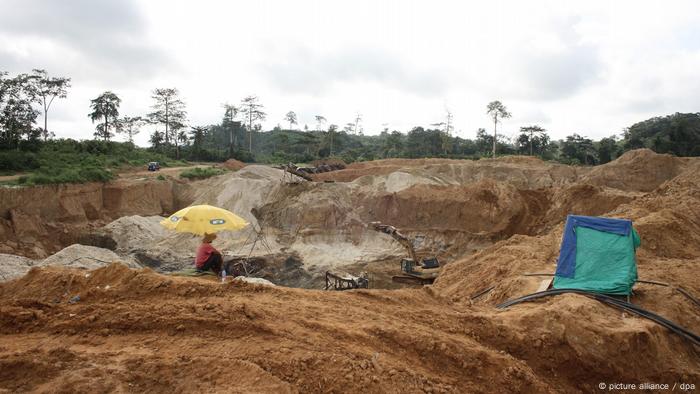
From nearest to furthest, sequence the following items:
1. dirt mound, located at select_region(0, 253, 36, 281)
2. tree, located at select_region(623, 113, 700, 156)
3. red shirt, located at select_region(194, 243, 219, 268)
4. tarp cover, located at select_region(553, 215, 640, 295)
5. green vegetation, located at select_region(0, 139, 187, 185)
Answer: red shirt, located at select_region(194, 243, 219, 268), tarp cover, located at select_region(553, 215, 640, 295), dirt mound, located at select_region(0, 253, 36, 281), green vegetation, located at select_region(0, 139, 187, 185), tree, located at select_region(623, 113, 700, 156)

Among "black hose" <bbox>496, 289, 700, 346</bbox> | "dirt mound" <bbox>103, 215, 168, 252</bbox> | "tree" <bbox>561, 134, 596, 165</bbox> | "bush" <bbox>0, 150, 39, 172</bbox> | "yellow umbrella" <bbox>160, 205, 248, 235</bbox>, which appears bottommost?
"dirt mound" <bbox>103, 215, 168, 252</bbox>

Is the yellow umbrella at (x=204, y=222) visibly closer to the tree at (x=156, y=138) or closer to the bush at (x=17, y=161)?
the bush at (x=17, y=161)

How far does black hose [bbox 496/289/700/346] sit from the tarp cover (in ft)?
0.86

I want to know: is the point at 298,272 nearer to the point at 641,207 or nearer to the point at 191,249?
the point at 191,249

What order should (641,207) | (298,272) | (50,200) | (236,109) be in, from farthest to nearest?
1. (236,109)
2. (50,200)
3. (298,272)
4. (641,207)

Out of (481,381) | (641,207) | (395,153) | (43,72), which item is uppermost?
(43,72)

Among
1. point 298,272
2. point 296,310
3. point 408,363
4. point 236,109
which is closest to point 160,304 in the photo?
point 296,310

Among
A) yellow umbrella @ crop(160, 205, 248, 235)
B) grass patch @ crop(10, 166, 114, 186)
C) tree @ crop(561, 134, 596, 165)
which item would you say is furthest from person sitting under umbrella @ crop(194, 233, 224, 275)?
tree @ crop(561, 134, 596, 165)

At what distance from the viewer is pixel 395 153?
55781mm

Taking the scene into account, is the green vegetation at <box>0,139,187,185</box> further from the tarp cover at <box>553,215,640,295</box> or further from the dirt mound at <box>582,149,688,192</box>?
the dirt mound at <box>582,149,688,192</box>

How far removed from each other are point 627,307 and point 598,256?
1.40 m

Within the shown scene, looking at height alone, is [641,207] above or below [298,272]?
above

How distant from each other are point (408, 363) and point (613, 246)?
6.14 metres

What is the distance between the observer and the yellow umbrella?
7.87 meters
